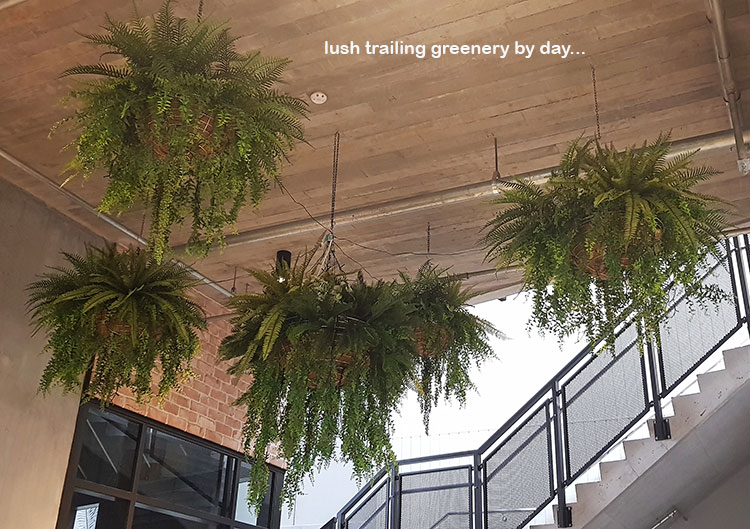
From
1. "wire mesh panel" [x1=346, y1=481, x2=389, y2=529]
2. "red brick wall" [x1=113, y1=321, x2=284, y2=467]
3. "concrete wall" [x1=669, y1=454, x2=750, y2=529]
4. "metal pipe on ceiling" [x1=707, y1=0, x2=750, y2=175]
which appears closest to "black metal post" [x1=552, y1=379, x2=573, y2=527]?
"wire mesh panel" [x1=346, y1=481, x2=389, y2=529]

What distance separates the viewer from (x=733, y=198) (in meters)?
5.27

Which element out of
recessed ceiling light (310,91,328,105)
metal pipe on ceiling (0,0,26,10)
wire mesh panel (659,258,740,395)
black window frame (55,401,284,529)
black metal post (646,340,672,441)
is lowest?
black window frame (55,401,284,529)

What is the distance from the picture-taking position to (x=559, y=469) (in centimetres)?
589

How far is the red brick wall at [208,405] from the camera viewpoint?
6.20m

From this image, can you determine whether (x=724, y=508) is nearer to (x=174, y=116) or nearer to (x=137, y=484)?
(x=137, y=484)

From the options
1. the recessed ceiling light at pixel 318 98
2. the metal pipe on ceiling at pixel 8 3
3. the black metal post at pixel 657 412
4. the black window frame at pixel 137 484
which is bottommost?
the black window frame at pixel 137 484

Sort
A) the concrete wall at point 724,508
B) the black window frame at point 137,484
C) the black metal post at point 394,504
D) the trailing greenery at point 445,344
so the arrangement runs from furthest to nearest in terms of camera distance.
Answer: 1. the concrete wall at point 724,508
2. the black metal post at point 394,504
3. the black window frame at point 137,484
4. the trailing greenery at point 445,344

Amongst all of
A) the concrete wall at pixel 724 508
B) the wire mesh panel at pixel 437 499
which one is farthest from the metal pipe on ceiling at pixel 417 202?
the concrete wall at pixel 724 508

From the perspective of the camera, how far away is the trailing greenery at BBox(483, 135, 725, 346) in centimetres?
303

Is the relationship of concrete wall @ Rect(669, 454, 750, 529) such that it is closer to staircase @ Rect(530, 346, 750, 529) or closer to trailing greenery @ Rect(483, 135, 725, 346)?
staircase @ Rect(530, 346, 750, 529)

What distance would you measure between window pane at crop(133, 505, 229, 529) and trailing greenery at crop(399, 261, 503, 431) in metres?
2.86

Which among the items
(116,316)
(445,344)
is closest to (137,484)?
(116,316)

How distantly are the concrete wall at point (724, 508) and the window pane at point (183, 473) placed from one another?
413cm

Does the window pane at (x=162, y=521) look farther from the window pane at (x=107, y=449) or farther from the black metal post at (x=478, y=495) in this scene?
the black metal post at (x=478, y=495)
